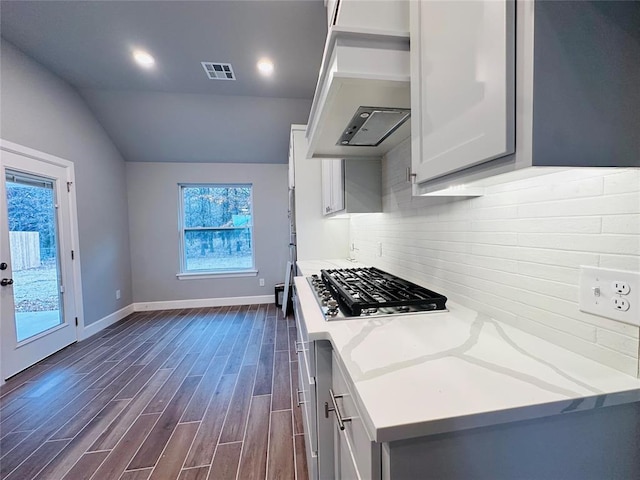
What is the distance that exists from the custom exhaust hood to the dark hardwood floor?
5.82 ft

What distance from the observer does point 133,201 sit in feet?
14.6

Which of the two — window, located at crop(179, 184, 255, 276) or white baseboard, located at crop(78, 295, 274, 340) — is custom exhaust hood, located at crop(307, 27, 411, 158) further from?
white baseboard, located at crop(78, 295, 274, 340)

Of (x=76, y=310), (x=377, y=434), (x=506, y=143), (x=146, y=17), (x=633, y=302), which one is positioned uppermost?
(x=146, y=17)

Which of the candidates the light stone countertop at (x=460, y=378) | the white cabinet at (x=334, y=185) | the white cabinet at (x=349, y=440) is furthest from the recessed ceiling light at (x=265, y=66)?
the white cabinet at (x=349, y=440)

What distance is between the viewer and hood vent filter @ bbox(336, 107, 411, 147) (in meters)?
1.18

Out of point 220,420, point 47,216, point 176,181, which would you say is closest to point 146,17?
point 47,216

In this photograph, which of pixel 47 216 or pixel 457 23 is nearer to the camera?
pixel 457 23

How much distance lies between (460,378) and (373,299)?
548 mm

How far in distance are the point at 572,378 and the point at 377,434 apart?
1.61 ft

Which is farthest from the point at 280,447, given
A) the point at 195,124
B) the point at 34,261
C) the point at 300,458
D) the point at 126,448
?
the point at 195,124

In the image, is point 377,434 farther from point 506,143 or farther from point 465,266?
point 465,266

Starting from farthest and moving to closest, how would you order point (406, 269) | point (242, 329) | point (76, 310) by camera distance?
point (242, 329), point (76, 310), point (406, 269)

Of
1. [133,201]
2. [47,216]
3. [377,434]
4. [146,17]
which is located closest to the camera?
[377,434]

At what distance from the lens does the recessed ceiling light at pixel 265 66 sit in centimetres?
278
